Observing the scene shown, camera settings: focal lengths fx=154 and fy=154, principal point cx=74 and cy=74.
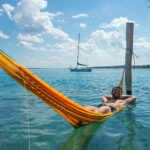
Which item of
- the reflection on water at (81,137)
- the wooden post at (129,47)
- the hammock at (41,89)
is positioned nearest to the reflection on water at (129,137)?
the reflection on water at (81,137)

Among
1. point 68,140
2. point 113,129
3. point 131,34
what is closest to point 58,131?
point 68,140

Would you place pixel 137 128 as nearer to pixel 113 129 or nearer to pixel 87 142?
pixel 113 129

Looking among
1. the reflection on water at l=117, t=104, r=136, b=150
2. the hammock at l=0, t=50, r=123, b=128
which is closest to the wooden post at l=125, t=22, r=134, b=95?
the reflection on water at l=117, t=104, r=136, b=150

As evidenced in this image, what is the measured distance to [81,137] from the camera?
3342mm

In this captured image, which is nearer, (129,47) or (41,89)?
(41,89)

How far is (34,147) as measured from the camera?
2.95 m

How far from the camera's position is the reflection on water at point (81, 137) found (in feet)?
9.74

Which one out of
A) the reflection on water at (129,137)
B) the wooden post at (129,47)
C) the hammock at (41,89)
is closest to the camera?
the hammock at (41,89)

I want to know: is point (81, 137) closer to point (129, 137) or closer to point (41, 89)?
point (129, 137)

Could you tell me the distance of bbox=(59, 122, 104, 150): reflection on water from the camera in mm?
2968

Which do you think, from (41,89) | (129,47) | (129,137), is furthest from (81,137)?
(129,47)

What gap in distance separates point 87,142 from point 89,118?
479 millimetres

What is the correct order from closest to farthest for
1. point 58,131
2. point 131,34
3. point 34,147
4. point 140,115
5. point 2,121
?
point 34,147, point 58,131, point 2,121, point 140,115, point 131,34

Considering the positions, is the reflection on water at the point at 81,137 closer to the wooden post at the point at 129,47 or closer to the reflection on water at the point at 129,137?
the reflection on water at the point at 129,137
